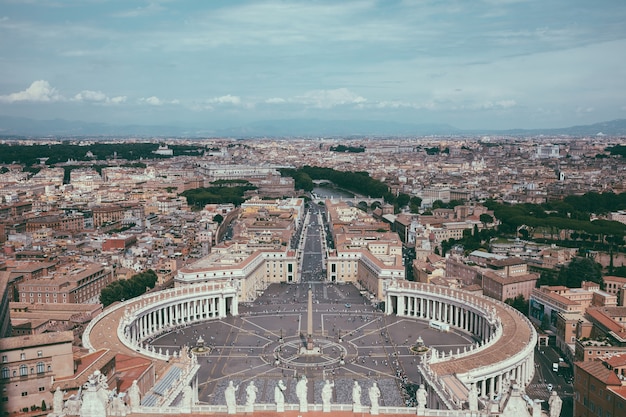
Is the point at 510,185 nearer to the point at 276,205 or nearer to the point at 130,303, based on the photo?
the point at 276,205

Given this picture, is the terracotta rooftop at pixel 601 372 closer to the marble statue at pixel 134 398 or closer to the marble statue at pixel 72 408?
the marble statue at pixel 134 398

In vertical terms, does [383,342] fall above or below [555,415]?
below

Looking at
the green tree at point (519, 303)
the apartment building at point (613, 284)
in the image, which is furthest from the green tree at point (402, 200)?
the green tree at point (519, 303)

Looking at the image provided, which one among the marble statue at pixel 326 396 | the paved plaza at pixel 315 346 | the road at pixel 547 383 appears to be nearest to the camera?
the marble statue at pixel 326 396

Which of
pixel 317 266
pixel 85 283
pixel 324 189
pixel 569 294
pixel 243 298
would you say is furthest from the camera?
pixel 324 189

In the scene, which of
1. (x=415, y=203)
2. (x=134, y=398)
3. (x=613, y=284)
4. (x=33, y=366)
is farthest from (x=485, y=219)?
(x=134, y=398)

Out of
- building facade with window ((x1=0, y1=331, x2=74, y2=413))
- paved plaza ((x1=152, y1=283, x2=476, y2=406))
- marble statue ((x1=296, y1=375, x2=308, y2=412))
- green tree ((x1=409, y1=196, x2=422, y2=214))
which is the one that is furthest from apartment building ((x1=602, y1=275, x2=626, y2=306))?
green tree ((x1=409, y1=196, x2=422, y2=214))

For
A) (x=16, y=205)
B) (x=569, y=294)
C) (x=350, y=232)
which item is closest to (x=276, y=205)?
(x=350, y=232)

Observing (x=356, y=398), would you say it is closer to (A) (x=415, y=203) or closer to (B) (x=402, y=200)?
(A) (x=415, y=203)
